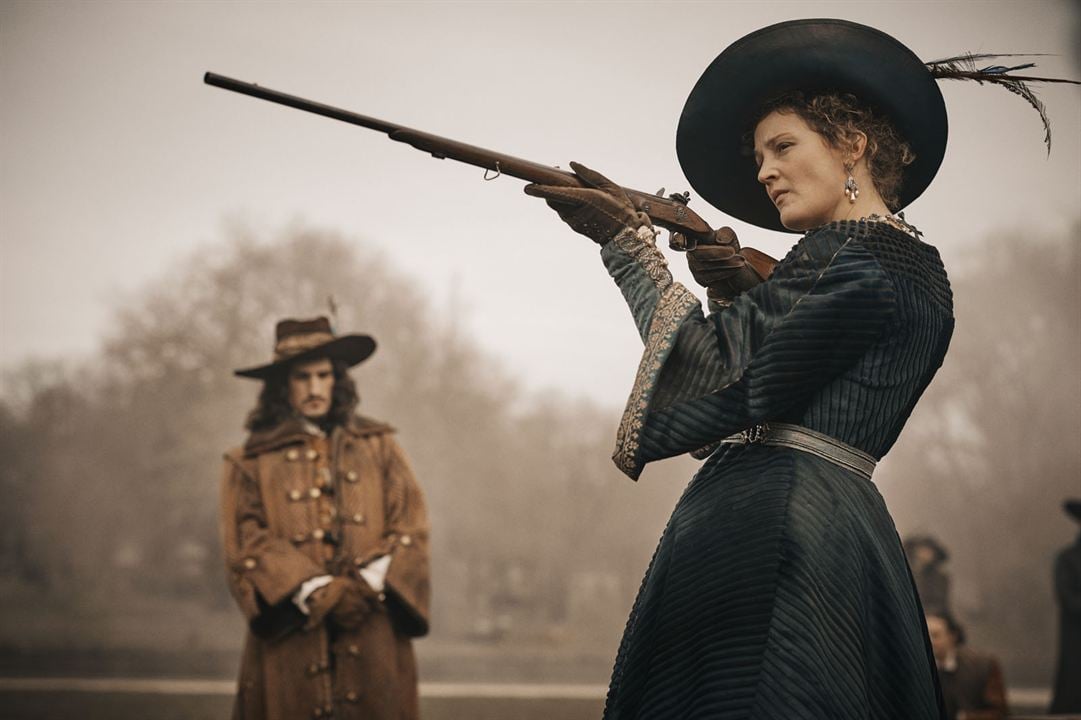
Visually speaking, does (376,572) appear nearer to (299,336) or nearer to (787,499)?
(299,336)

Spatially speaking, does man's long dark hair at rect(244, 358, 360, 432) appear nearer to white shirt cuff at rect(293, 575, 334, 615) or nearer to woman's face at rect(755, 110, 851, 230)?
white shirt cuff at rect(293, 575, 334, 615)

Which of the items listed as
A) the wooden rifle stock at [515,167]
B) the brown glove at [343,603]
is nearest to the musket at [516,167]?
the wooden rifle stock at [515,167]

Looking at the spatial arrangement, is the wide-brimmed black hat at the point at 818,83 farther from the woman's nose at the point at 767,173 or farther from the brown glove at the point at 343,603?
the brown glove at the point at 343,603

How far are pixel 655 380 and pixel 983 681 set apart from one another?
548 centimetres

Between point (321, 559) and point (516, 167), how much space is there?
3091 mm

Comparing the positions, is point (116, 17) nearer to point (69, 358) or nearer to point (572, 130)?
point (69, 358)

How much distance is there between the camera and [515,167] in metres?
2.22

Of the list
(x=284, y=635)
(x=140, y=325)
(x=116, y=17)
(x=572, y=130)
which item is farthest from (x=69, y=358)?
(x=284, y=635)

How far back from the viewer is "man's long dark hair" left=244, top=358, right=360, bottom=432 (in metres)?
5.31

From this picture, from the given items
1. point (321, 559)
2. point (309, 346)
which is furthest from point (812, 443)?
point (309, 346)

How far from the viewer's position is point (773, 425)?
6.52 feet

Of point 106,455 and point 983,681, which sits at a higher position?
point 106,455

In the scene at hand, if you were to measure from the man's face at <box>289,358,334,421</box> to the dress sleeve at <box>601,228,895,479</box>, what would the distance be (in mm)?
3559

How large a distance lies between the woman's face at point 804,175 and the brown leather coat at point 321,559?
323 centimetres
